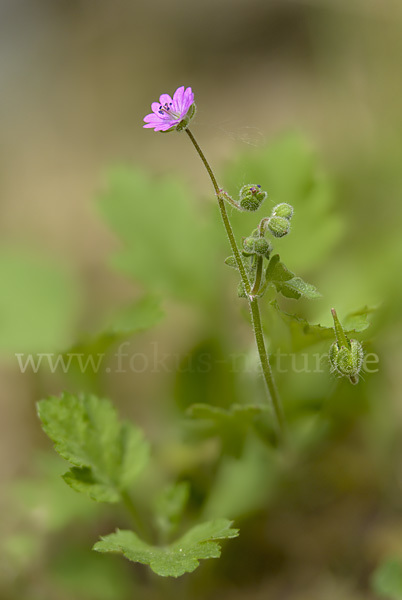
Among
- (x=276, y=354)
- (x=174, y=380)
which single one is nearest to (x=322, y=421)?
(x=276, y=354)

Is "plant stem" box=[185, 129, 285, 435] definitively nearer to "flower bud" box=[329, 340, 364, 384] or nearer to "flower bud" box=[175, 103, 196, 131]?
"flower bud" box=[175, 103, 196, 131]

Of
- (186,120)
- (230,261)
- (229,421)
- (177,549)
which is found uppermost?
(186,120)

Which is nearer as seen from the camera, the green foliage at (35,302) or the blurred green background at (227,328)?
the blurred green background at (227,328)

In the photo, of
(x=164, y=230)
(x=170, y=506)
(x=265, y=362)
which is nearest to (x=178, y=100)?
(x=265, y=362)

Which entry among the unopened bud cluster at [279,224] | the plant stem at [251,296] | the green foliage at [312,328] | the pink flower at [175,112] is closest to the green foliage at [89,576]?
the plant stem at [251,296]

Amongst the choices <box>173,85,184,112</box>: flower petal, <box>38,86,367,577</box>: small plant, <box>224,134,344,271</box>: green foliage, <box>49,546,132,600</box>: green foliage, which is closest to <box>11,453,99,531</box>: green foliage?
<box>49,546,132,600</box>: green foliage

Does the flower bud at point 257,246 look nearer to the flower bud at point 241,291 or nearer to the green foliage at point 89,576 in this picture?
the flower bud at point 241,291

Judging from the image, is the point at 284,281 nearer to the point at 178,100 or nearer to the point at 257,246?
the point at 257,246
